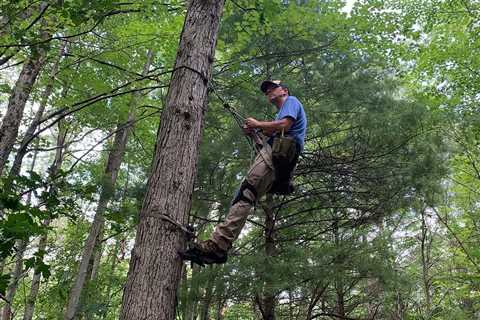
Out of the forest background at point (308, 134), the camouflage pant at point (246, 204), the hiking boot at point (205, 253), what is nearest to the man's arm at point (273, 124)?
the camouflage pant at point (246, 204)

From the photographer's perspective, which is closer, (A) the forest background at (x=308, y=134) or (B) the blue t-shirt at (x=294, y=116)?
(B) the blue t-shirt at (x=294, y=116)

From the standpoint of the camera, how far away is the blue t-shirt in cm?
349

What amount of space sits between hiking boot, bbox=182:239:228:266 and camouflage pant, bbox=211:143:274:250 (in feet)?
0.15

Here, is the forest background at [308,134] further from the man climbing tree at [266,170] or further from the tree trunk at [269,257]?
the man climbing tree at [266,170]

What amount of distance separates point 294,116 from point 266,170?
1.78 feet

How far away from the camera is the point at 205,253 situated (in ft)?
9.76

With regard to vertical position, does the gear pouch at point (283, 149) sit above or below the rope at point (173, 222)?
above

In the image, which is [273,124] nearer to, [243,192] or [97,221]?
[243,192]

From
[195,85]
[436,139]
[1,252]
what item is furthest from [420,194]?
[1,252]

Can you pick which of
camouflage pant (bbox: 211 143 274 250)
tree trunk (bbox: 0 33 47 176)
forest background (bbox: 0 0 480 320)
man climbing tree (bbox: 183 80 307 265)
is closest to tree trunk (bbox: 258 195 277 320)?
forest background (bbox: 0 0 480 320)

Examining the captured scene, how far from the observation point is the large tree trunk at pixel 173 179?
251 centimetres

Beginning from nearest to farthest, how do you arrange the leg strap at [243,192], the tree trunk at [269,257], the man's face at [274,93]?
1. the leg strap at [243,192]
2. the man's face at [274,93]
3. the tree trunk at [269,257]

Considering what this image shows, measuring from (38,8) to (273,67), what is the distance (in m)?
4.10

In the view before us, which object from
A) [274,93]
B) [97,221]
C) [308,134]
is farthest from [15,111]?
[308,134]
